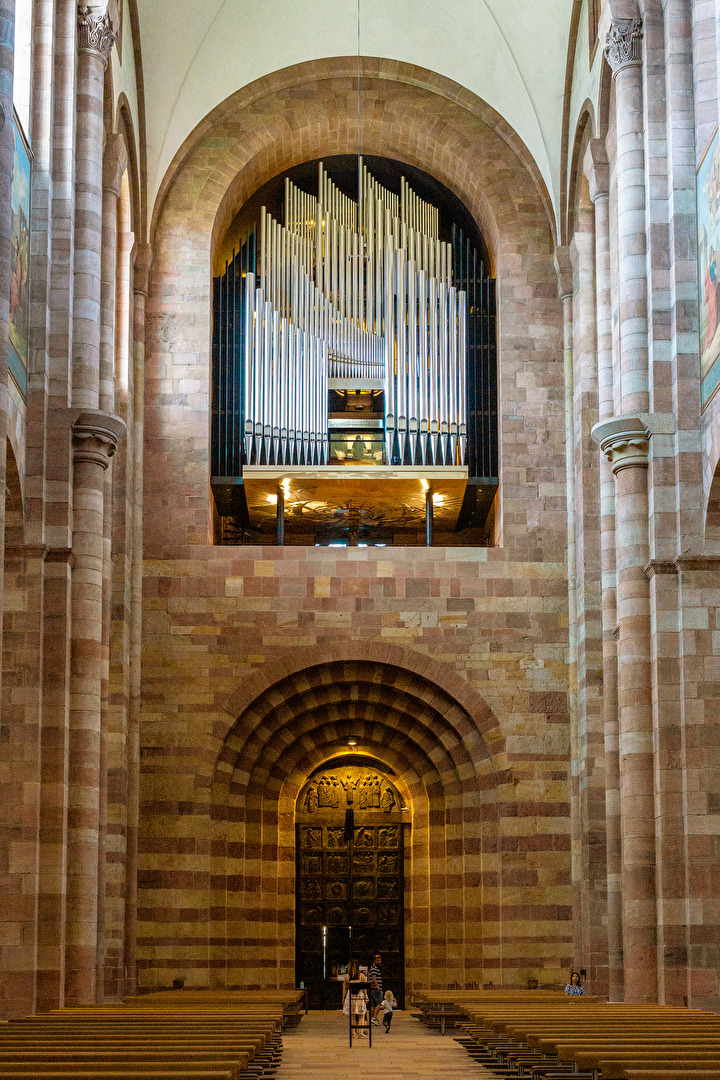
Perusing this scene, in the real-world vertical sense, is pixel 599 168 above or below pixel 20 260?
above

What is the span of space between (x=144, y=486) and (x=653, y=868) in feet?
38.3

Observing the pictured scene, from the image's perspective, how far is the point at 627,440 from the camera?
20.2m

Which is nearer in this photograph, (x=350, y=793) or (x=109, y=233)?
(x=109, y=233)

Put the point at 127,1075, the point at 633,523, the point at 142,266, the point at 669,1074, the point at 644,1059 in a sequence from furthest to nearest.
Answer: the point at 142,266, the point at 633,523, the point at 644,1059, the point at 669,1074, the point at 127,1075

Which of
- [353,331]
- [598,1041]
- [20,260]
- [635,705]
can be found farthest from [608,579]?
[598,1041]

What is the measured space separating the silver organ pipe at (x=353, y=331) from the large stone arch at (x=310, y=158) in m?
0.89

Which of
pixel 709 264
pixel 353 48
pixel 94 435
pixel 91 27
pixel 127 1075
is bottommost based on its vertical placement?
pixel 127 1075

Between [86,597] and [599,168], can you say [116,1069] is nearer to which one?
[86,597]

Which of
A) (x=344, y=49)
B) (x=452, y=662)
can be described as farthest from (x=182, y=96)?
(x=452, y=662)

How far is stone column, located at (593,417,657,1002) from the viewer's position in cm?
1945

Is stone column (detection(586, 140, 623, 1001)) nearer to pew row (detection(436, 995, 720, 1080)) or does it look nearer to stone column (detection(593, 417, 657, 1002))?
stone column (detection(593, 417, 657, 1002))

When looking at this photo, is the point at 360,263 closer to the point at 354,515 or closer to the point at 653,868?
the point at 354,515

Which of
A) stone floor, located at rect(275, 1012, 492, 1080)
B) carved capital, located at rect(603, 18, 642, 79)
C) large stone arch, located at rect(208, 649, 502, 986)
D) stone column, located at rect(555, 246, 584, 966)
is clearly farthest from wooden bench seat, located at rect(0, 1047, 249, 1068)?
carved capital, located at rect(603, 18, 642, 79)

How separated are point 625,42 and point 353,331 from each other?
8513 millimetres
